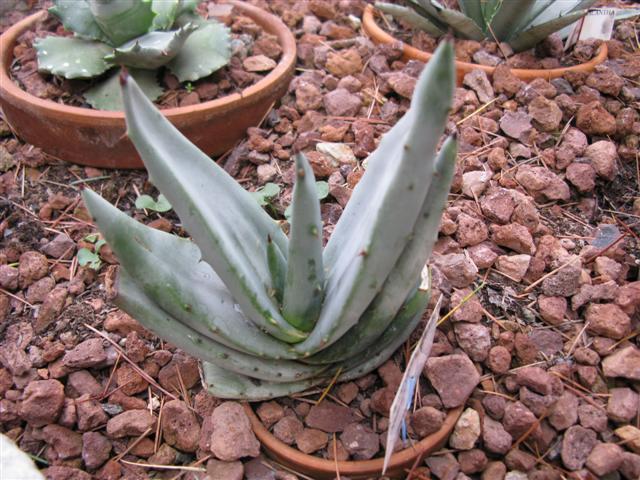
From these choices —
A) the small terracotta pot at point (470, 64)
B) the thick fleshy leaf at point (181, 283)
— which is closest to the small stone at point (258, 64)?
the small terracotta pot at point (470, 64)

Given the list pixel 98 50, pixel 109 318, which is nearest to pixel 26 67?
pixel 98 50

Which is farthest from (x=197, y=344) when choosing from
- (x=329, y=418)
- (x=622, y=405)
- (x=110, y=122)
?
(x=110, y=122)

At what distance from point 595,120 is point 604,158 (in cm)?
17

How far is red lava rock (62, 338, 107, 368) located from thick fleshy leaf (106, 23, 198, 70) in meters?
0.96

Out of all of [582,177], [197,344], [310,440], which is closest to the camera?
[197,344]

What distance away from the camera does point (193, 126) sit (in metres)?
1.98

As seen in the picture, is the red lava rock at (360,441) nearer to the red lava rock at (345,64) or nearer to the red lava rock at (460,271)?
the red lava rock at (460,271)

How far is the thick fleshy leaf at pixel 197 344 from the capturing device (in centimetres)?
109

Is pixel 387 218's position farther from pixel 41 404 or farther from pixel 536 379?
pixel 41 404

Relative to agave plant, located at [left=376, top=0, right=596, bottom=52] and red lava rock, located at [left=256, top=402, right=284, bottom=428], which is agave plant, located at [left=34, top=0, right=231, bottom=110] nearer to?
agave plant, located at [left=376, top=0, right=596, bottom=52]

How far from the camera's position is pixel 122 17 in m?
1.98

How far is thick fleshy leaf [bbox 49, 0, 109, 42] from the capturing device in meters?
2.05

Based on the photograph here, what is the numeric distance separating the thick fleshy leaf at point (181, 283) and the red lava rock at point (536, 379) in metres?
0.54

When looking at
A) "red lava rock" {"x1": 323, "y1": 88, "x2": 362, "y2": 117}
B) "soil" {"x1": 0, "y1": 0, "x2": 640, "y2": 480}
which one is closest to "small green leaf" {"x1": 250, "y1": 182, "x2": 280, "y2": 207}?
"soil" {"x1": 0, "y1": 0, "x2": 640, "y2": 480}
